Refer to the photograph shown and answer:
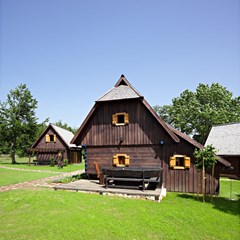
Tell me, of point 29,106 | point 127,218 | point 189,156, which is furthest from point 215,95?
point 127,218

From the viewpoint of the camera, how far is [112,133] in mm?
15164

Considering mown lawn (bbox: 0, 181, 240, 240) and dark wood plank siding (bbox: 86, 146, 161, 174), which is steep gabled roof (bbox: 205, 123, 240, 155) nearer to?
mown lawn (bbox: 0, 181, 240, 240)

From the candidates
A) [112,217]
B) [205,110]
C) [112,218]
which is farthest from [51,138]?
[205,110]

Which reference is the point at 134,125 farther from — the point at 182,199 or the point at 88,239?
the point at 88,239

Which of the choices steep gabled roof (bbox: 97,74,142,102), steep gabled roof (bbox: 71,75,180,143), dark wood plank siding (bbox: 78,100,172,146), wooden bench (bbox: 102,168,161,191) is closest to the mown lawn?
wooden bench (bbox: 102,168,161,191)

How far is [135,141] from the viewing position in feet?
47.5

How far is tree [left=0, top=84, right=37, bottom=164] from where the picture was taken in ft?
114

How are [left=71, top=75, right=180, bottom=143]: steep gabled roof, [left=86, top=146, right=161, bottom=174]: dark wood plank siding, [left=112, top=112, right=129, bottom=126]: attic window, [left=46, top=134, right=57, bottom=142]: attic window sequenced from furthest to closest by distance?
[left=46, top=134, right=57, bottom=142]: attic window → [left=112, top=112, right=129, bottom=126]: attic window → [left=71, top=75, right=180, bottom=143]: steep gabled roof → [left=86, top=146, right=161, bottom=174]: dark wood plank siding

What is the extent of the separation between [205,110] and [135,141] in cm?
3524

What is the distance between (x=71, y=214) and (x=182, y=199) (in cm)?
635

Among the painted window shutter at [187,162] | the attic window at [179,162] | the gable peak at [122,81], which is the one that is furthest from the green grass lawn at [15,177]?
the painted window shutter at [187,162]

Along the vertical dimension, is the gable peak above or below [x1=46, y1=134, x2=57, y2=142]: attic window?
above

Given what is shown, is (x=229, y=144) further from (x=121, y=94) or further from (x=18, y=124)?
(x=18, y=124)

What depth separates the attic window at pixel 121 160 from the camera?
1458 cm
